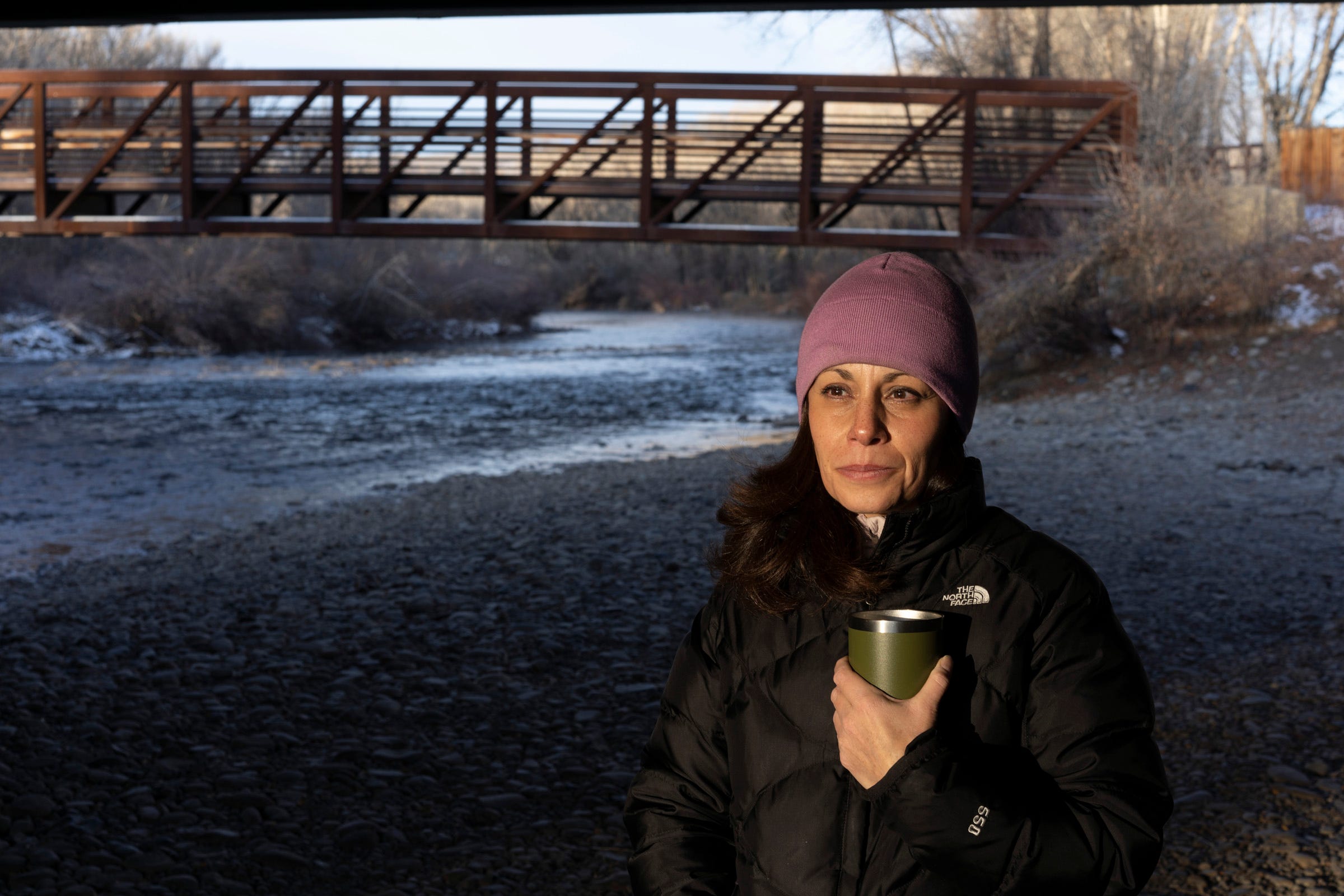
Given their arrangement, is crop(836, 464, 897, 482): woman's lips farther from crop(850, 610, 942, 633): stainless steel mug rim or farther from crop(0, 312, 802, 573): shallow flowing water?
crop(0, 312, 802, 573): shallow flowing water

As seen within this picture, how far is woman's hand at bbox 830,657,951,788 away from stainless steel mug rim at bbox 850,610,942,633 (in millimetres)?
62

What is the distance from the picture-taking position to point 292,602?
7645 mm

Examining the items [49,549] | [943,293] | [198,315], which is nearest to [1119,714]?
[943,293]

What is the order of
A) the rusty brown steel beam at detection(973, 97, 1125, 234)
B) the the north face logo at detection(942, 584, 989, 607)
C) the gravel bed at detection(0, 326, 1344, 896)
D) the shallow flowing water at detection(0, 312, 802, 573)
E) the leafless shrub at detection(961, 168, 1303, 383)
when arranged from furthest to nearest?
1. the rusty brown steel beam at detection(973, 97, 1125, 234)
2. the leafless shrub at detection(961, 168, 1303, 383)
3. the shallow flowing water at detection(0, 312, 802, 573)
4. the gravel bed at detection(0, 326, 1344, 896)
5. the the north face logo at detection(942, 584, 989, 607)

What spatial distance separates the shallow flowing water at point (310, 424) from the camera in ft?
43.3

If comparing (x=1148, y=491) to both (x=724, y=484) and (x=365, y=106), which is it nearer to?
(x=724, y=484)

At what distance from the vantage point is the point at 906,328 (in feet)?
6.32

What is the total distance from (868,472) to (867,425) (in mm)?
77

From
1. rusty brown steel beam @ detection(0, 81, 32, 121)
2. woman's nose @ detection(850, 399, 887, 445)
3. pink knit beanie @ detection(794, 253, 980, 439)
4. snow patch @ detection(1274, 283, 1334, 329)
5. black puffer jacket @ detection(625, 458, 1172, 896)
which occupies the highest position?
rusty brown steel beam @ detection(0, 81, 32, 121)

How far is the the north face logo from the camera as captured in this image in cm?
186

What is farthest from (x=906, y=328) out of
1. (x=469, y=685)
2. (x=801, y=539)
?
(x=469, y=685)

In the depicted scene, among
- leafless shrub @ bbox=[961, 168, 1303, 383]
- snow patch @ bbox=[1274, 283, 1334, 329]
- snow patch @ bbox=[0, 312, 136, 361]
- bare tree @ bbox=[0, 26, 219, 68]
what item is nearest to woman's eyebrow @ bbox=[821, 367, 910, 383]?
leafless shrub @ bbox=[961, 168, 1303, 383]

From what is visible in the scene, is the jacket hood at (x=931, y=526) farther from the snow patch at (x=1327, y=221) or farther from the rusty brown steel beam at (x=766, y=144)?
the snow patch at (x=1327, y=221)

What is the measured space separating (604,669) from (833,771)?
174 inches
